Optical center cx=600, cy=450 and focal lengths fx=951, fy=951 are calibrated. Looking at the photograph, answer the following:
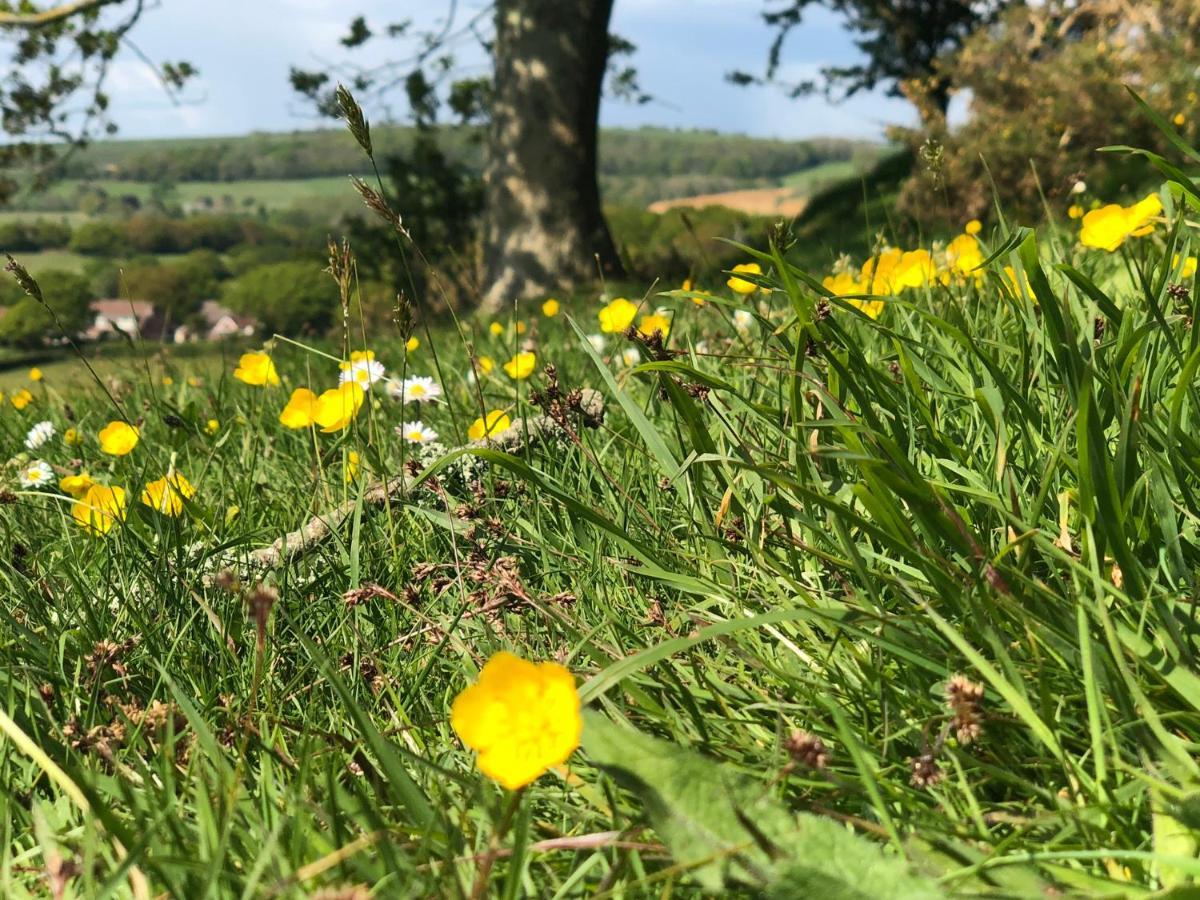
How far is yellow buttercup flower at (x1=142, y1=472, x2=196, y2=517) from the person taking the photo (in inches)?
66.8

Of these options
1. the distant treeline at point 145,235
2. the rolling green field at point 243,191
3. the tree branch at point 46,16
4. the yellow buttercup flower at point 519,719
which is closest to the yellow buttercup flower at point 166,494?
the yellow buttercup flower at point 519,719

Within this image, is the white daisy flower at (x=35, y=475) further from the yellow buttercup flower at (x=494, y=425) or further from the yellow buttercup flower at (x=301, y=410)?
the yellow buttercup flower at (x=494, y=425)

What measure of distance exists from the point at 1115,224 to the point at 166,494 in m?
1.99

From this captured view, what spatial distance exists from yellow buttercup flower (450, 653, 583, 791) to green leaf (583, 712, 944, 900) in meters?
0.07

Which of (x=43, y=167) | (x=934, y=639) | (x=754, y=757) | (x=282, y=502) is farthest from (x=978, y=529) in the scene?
(x=43, y=167)

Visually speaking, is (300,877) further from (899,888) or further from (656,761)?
(899,888)


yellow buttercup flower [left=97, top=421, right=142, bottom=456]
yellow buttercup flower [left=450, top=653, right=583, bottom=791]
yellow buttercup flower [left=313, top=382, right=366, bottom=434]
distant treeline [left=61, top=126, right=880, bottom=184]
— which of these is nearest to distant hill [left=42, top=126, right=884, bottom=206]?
distant treeline [left=61, top=126, right=880, bottom=184]

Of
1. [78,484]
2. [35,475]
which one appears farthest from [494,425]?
[35,475]

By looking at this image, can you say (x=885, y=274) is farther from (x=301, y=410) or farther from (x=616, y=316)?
(x=301, y=410)

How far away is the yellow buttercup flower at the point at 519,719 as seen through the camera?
818 millimetres

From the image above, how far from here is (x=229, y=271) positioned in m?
69.3

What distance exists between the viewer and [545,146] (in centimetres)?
973

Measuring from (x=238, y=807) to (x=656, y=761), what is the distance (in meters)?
0.46

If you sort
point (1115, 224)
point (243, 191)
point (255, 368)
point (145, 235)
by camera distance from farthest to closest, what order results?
1. point (243, 191)
2. point (145, 235)
3. point (255, 368)
4. point (1115, 224)
